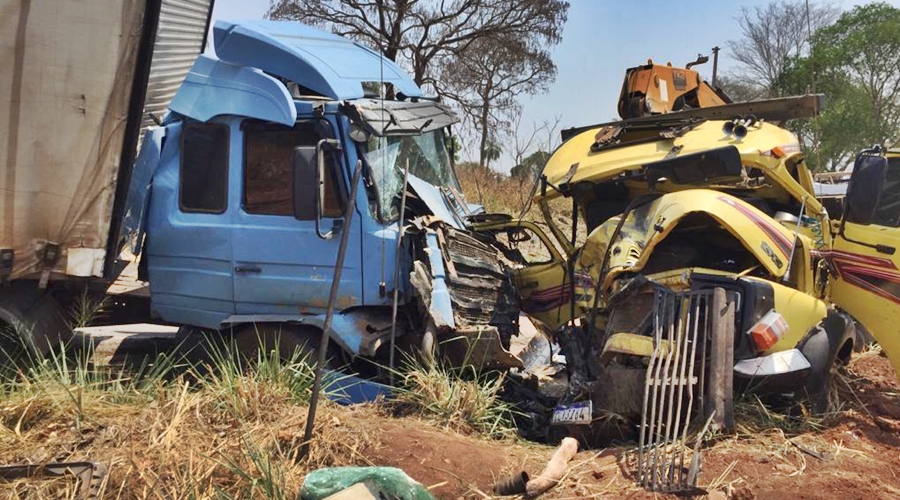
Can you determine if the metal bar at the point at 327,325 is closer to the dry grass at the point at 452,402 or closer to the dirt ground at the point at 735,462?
the dirt ground at the point at 735,462

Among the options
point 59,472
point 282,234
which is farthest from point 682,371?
point 59,472

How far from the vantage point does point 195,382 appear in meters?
4.55

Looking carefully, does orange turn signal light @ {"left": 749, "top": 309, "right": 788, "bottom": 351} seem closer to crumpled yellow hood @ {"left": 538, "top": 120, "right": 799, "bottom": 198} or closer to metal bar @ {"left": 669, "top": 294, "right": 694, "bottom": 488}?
metal bar @ {"left": 669, "top": 294, "right": 694, "bottom": 488}

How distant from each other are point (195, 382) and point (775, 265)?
3535 millimetres

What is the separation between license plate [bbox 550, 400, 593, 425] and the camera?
426cm

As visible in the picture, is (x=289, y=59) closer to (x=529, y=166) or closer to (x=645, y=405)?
(x=645, y=405)

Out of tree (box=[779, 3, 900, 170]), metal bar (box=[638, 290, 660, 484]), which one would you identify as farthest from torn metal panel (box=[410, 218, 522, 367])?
tree (box=[779, 3, 900, 170])

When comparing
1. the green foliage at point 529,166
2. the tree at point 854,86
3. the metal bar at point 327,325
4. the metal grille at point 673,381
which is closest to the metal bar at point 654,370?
the metal grille at point 673,381

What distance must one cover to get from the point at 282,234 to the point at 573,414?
2.19 meters

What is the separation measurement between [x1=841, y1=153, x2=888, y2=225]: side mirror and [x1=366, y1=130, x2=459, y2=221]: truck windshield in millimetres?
2719

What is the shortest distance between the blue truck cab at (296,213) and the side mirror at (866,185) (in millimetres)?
2265

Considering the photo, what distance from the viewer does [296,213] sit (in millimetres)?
4668

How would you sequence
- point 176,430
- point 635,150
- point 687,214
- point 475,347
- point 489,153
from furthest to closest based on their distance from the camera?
1. point 489,153
2. point 635,150
3. point 475,347
4. point 687,214
5. point 176,430

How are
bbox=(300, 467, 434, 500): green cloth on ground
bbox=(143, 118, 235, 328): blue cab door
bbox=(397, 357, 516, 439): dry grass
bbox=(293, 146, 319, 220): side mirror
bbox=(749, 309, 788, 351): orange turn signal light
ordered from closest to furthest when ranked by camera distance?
bbox=(300, 467, 434, 500): green cloth on ground
bbox=(749, 309, 788, 351): orange turn signal light
bbox=(397, 357, 516, 439): dry grass
bbox=(293, 146, 319, 220): side mirror
bbox=(143, 118, 235, 328): blue cab door
